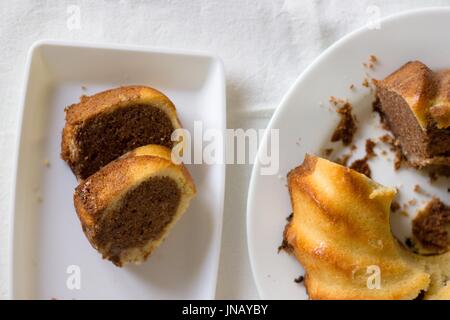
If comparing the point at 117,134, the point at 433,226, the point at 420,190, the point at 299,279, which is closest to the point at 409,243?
the point at 433,226

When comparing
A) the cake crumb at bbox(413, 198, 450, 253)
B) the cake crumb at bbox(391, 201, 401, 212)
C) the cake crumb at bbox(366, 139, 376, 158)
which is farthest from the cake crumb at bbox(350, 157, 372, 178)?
the cake crumb at bbox(413, 198, 450, 253)

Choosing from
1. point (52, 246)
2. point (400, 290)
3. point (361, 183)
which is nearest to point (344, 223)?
point (361, 183)

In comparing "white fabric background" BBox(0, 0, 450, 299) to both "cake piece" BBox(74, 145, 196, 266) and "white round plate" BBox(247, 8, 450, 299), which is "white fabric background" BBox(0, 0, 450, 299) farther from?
"cake piece" BBox(74, 145, 196, 266)

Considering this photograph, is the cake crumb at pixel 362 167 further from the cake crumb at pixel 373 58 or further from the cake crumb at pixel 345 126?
the cake crumb at pixel 373 58

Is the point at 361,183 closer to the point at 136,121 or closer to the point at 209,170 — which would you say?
the point at 209,170

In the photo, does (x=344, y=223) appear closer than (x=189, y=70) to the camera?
Yes

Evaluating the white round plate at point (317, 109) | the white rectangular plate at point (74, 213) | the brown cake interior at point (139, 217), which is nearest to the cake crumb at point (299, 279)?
the white round plate at point (317, 109)
